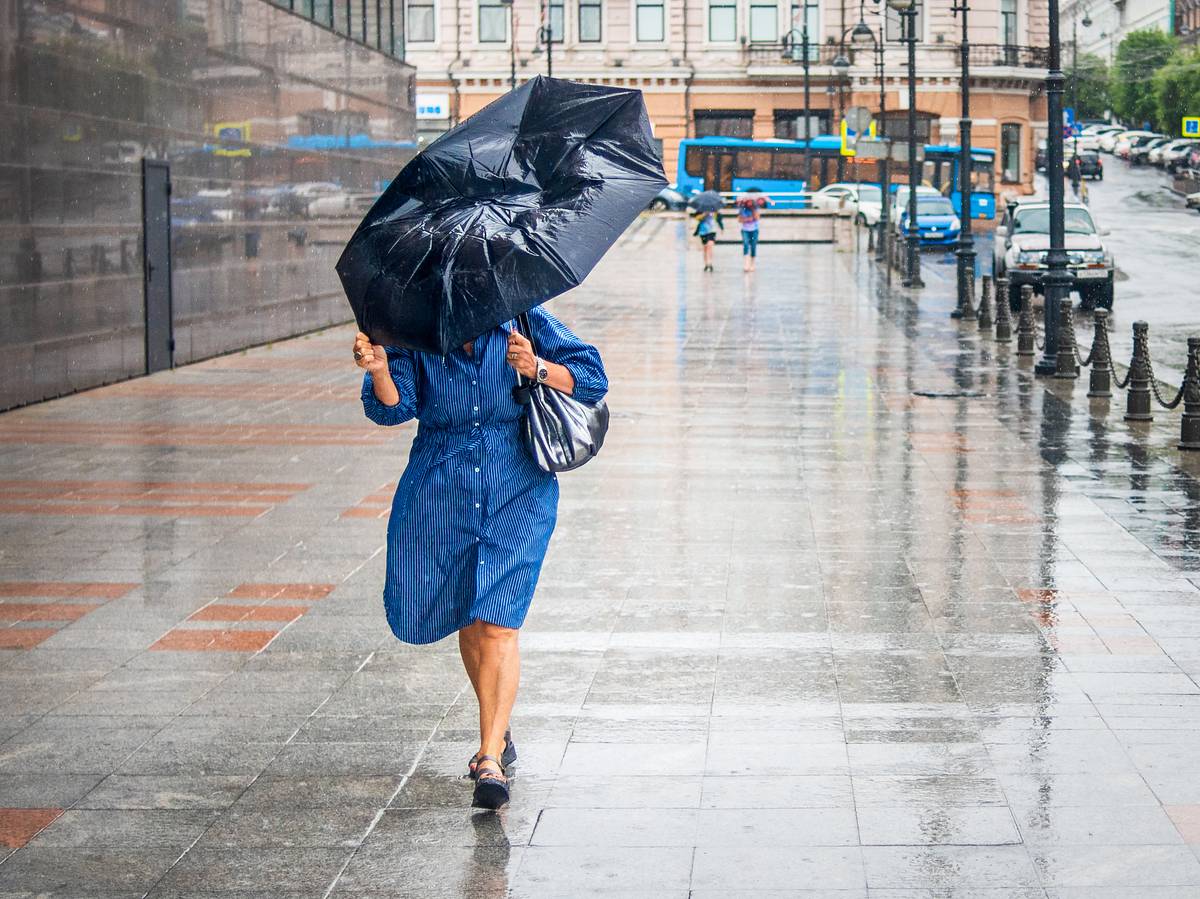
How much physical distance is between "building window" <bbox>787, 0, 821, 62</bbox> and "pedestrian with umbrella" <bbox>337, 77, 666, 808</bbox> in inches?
2732

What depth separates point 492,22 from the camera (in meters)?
74.5

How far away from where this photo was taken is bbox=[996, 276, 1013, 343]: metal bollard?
79.9 ft

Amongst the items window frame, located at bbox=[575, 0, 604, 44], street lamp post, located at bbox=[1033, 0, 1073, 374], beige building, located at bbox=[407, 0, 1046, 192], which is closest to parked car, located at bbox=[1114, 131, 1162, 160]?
beige building, located at bbox=[407, 0, 1046, 192]

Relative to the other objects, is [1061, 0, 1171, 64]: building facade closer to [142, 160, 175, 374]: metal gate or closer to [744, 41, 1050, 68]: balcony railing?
[744, 41, 1050, 68]: balcony railing

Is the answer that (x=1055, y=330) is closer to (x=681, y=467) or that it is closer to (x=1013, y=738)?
(x=681, y=467)

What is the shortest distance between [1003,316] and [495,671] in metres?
19.7

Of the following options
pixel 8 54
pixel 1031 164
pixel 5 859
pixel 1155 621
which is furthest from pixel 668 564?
pixel 1031 164

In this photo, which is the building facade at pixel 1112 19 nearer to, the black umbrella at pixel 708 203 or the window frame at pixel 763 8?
the window frame at pixel 763 8

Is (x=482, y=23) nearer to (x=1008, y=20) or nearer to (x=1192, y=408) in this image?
(x=1008, y=20)

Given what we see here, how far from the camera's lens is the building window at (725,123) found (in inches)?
2953

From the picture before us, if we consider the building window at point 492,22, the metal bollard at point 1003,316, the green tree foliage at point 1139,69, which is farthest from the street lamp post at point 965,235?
the green tree foliage at point 1139,69

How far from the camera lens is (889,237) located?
4138cm

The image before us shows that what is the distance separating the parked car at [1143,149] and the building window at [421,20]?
142 feet

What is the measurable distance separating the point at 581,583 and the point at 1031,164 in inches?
2842
